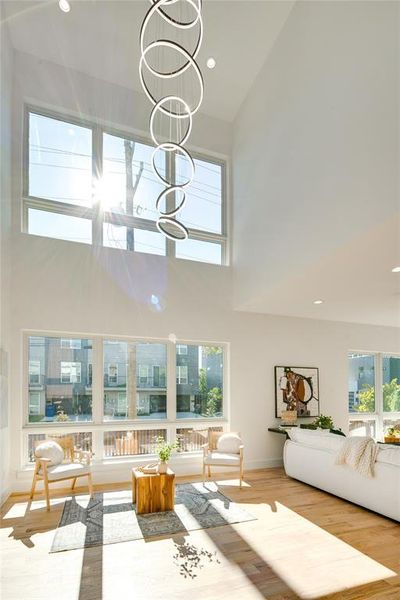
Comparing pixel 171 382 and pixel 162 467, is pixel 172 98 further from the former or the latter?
pixel 171 382

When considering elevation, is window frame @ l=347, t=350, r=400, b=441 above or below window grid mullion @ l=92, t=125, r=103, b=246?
below

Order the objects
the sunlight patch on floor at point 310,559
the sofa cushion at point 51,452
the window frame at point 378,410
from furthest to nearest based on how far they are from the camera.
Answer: the window frame at point 378,410, the sofa cushion at point 51,452, the sunlight patch on floor at point 310,559

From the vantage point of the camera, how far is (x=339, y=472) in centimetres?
489

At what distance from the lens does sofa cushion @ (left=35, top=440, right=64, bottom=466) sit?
4.86m

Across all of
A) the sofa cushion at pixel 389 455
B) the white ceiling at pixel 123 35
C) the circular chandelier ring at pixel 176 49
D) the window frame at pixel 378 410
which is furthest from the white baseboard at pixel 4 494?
the window frame at pixel 378 410

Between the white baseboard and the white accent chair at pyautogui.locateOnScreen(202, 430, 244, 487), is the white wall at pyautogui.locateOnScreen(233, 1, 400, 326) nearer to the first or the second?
the white accent chair at pyautogui.locateOnScreen(202, 430, 244, 487)

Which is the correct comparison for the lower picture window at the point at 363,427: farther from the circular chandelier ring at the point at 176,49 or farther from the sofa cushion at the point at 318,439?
the circular chandelier ring at the point at 176,49

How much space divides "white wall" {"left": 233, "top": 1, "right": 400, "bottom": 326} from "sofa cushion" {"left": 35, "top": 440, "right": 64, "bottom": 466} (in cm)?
342

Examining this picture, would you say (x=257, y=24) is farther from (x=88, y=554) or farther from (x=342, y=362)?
(x=88, y=554)

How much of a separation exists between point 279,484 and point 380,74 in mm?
5152

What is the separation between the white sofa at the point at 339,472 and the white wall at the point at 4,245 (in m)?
3.91

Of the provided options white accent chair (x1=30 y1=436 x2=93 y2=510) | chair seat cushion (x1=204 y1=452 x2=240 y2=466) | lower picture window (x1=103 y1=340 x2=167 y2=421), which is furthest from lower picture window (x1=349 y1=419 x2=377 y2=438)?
white accent chair (x1=30 y1=436 x2=93 y2=510)

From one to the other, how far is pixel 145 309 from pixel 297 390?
318cm

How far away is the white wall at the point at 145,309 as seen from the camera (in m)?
5.55
